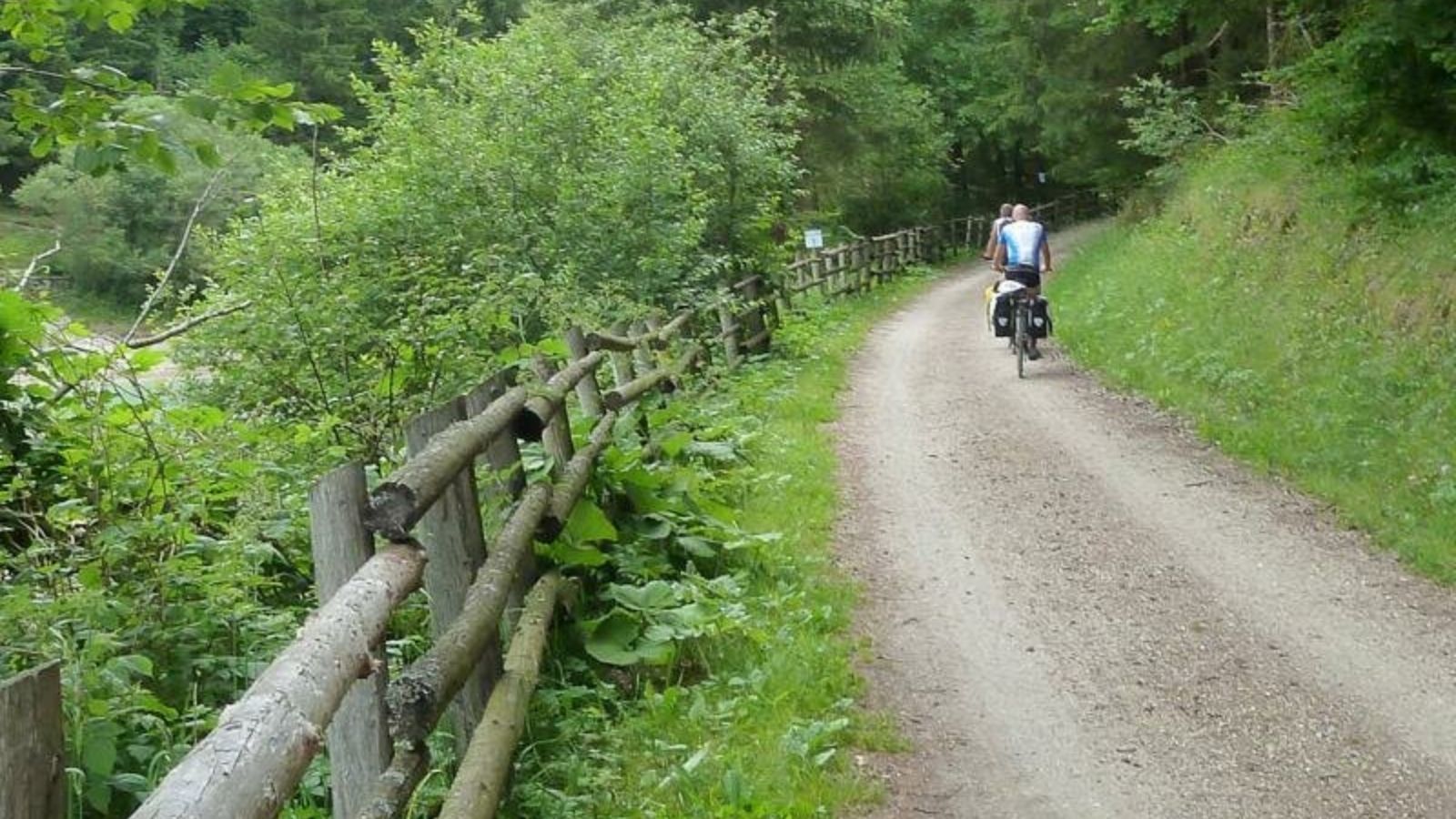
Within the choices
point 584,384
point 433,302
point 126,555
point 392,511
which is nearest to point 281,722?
point 392,511

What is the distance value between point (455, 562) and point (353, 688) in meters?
1.15

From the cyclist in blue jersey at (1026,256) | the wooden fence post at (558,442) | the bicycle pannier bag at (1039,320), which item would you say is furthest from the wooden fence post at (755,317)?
the wooden fence post at (558,442)

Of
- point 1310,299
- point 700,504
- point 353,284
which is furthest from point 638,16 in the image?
point 700,504

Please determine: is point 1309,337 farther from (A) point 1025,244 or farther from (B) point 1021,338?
(A) point 1025,244

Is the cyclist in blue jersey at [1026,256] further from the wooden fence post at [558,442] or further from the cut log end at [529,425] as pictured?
the cut log end at [529,425]

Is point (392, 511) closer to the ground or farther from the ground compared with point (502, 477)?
farther from the ground

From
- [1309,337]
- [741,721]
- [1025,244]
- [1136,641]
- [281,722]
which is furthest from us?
[1025,244]

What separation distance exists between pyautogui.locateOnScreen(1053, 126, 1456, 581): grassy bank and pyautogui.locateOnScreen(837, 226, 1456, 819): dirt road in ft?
1.31

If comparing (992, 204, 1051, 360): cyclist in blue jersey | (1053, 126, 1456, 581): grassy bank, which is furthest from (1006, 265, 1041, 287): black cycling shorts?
(1053, 126, 1456, 581): grassy bank

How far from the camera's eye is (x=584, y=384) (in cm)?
807

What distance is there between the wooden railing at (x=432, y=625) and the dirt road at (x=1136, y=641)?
1564 mm

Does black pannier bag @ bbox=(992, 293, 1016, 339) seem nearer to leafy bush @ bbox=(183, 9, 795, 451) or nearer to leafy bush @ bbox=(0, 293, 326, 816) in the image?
leafy bush @ bbox=(183, 9, 795, 451)

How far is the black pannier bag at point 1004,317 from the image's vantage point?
15602 mm

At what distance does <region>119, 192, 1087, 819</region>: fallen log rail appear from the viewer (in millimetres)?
2240
